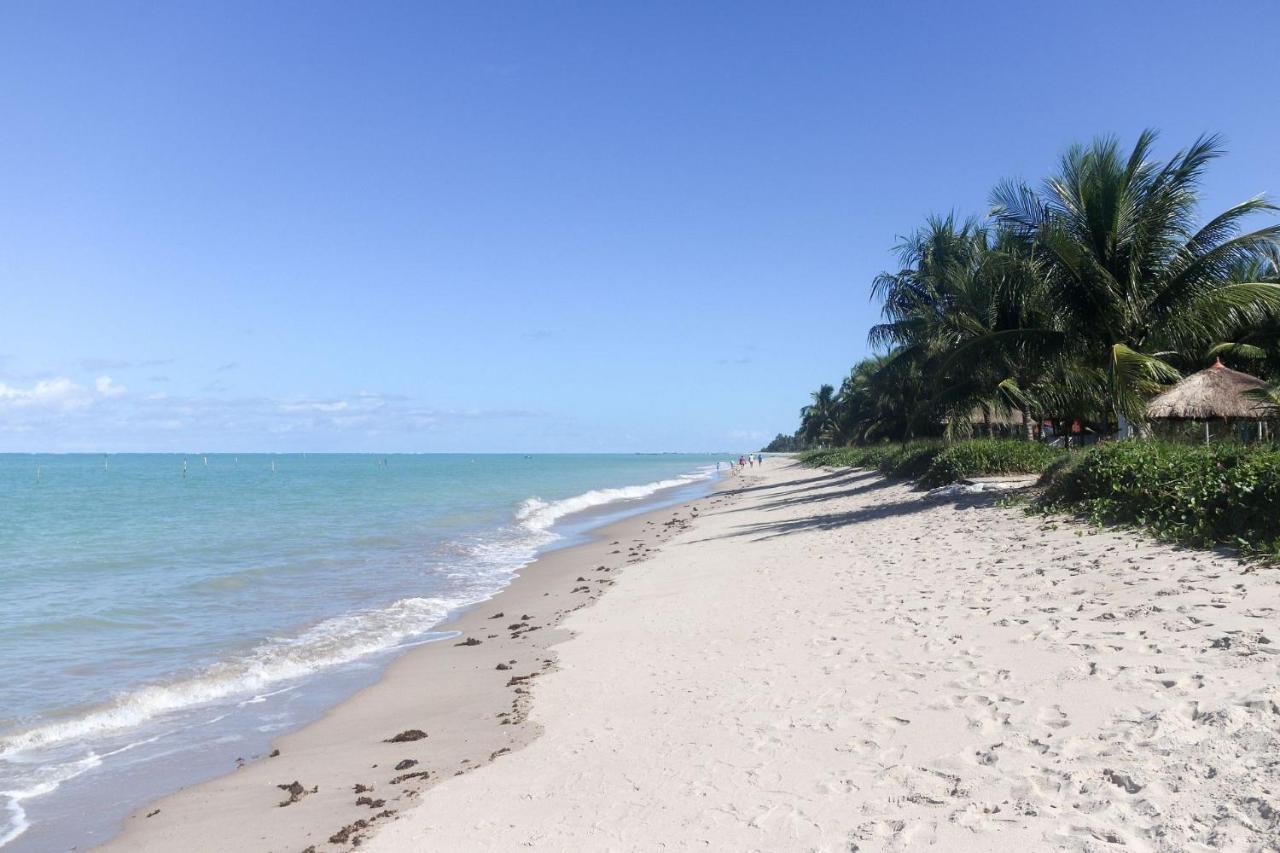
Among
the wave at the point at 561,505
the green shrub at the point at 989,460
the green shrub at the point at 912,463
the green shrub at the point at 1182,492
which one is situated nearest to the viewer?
the green shrub at the point at 1182,492

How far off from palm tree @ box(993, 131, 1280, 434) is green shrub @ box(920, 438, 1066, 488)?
195 inches

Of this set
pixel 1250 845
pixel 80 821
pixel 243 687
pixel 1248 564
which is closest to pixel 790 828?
pixel 1250 845

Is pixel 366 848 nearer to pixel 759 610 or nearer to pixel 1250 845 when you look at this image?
pixel 1250 845

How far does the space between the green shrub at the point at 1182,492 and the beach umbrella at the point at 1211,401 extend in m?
5.02

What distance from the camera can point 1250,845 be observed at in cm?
328

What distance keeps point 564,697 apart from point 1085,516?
318 inches

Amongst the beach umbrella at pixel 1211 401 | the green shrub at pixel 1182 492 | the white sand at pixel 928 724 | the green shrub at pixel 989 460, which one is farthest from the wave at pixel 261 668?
the beach umbrella at pixel 1211 401

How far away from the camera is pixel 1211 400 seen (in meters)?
16.7

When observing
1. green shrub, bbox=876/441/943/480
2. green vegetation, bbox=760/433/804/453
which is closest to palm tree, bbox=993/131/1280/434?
green shrub, bbox=876/441/943/480

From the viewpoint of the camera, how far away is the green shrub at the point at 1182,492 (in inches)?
325

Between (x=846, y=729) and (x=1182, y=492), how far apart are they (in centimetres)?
665

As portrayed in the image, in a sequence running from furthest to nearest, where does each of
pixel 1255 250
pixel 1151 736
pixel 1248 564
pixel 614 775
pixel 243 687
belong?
pixel 1255 250
pixel 243 687
pixel 1248 564
pixel 614 775
pixel 1151 736

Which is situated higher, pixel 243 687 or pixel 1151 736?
pixel 1151 736

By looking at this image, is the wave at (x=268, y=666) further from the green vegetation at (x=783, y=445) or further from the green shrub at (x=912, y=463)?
the green vegetation at (x=783, y=445)
